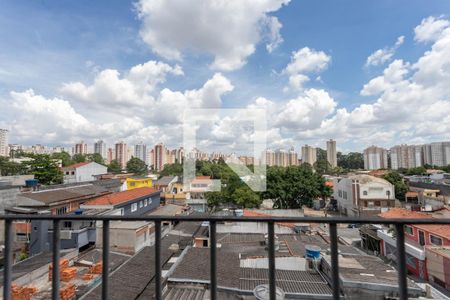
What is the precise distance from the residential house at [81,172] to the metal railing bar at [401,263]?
100 feet

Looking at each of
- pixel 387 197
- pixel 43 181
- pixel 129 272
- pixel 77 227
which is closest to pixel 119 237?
pixel 77 227

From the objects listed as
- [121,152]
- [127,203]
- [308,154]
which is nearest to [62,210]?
[127,203]

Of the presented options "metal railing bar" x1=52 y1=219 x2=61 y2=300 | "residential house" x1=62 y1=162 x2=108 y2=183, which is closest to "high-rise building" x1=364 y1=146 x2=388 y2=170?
"residential house" x1=62 y1=162 x2=108 y2=183

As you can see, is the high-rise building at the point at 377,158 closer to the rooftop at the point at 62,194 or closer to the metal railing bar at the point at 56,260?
the rooftop at the point at 62,194

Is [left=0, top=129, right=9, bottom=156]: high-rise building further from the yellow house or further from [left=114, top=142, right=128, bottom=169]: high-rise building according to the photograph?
the yellow house

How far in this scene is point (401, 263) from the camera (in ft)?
2.65

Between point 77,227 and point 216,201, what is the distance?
11.1 m

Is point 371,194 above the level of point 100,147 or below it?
below

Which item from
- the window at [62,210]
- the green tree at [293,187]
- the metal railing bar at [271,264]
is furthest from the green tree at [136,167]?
the metal railing bar at [271,264]

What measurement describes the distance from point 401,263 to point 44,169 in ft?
88.4

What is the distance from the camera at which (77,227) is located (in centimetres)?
817

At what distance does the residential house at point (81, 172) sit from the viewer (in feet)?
91.4

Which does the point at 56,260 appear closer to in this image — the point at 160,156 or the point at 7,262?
the point at 7,262

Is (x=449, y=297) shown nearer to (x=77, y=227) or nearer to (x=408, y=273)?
(x=408, y=273)
